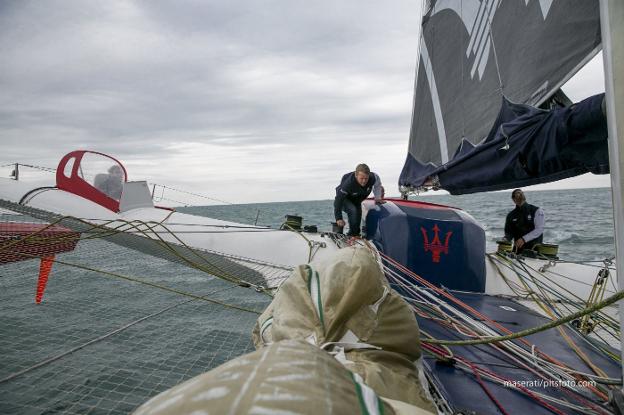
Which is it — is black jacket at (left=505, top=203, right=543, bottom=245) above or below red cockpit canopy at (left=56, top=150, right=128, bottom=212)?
below

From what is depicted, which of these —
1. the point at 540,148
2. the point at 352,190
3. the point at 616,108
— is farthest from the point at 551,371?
the point at 352,190

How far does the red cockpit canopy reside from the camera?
4699 millimetres

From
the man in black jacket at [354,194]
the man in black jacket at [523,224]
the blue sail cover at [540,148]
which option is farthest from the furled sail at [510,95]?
the man in black jacket at [523,224]

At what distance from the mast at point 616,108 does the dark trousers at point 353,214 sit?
3.51 m

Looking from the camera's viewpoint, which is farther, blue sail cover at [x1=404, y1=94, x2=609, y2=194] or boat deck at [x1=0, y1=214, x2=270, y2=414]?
boat deck at [x1=0, y1=214, x2=270, y2=414]

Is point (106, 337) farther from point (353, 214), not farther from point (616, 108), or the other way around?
point (616, 108)

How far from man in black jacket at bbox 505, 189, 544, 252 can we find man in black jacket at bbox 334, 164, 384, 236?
6.82 ft

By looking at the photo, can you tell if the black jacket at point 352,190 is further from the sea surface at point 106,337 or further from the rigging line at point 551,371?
the rigging line at point 551,371

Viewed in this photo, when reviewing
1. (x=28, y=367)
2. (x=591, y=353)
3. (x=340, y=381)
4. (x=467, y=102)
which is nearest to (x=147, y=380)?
(x=28, y=367)

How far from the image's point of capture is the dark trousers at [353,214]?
4.64 m

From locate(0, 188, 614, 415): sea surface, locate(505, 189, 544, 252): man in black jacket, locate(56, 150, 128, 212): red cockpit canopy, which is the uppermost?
locate(56, 150, 128, 212): red cockpit canopy

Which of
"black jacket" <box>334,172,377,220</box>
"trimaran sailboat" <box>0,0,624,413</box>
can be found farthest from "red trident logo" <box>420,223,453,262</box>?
"black jacket" <box>334,172,377,220</box>

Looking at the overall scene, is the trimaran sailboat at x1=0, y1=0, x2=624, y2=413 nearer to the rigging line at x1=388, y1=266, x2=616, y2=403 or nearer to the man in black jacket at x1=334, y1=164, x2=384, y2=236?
the rigging line at x1=388, y1=266, x2=616, y2=403

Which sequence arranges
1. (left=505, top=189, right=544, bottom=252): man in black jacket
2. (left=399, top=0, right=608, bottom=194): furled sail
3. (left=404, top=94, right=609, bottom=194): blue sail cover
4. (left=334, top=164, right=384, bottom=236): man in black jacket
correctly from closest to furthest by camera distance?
1. (left=404, top=94, right=609, bottom=194): blue sail cover
2. (left=399, top=0, right=608, bottom=194): furled sail
3. (left=334, top=164, right=384, bottom=236): man in black jacket
4. (left=505, top=189, right=544, bottom=252): man in black jacket
